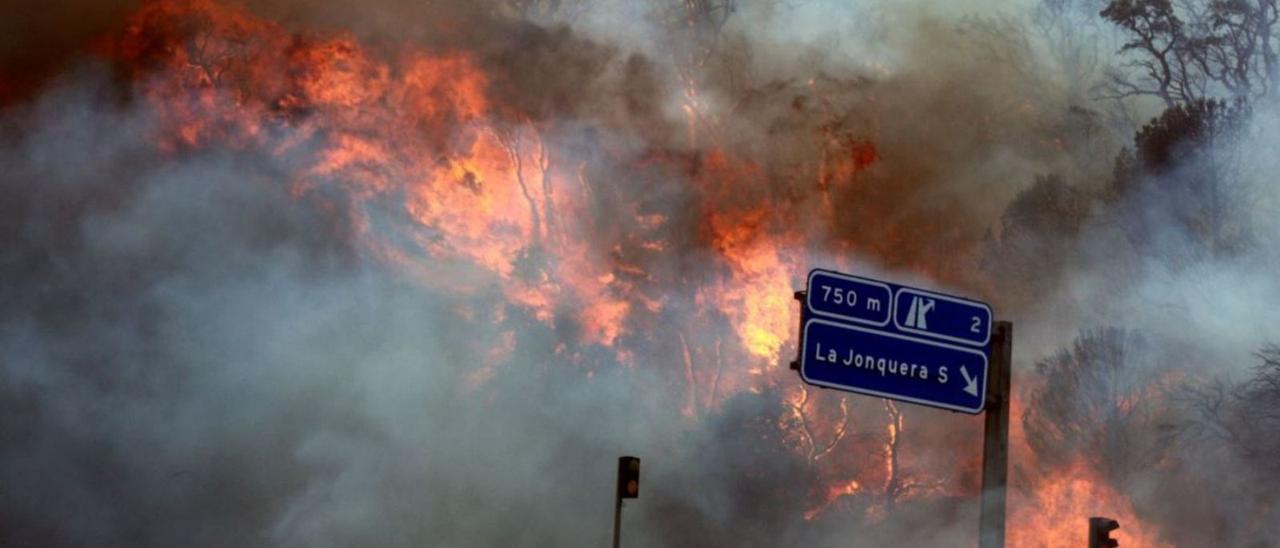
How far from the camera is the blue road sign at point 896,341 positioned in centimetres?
1202

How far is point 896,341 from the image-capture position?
12.1 metres

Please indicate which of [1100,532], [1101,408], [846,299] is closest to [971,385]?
[846,299]

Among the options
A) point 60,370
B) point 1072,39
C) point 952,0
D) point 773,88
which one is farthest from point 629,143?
point 60,370

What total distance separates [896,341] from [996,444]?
103 cm

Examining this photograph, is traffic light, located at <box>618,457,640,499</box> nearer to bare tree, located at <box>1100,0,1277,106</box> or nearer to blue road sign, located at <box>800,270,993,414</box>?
blue road sign, located at <box>800,270,993,414</box>

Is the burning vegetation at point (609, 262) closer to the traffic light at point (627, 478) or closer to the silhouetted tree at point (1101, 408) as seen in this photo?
the silhouetted tree at point (1101, 408)

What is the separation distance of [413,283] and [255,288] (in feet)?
9.24

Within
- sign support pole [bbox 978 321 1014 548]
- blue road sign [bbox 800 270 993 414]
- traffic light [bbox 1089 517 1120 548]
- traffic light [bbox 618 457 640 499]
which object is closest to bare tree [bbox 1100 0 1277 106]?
traffic light [bbox 618 457 640 499]

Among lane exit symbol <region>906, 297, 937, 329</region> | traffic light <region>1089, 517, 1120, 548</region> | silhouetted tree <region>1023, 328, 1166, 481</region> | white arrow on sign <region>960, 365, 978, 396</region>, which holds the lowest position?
traffic light <region>1089, 517, 1120, 548</region>

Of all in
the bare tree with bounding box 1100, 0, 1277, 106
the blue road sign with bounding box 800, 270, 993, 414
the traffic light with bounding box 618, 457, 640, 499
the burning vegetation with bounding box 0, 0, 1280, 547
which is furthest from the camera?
the bare tree with bounding box 1100, 0, 1277, 106

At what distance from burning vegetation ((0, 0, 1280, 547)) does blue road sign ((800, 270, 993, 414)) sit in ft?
58.6

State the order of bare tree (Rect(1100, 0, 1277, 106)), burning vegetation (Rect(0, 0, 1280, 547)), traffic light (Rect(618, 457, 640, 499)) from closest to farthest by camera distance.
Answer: traffic light (Rect(618, 457, 640, 499)), burning vegetation (Rect(0, 0, 1280, 547)), bare tree (Rect(1100, 0, 1277, 106))

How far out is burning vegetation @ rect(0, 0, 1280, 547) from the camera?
95.6ft

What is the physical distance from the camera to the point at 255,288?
2966 cm
